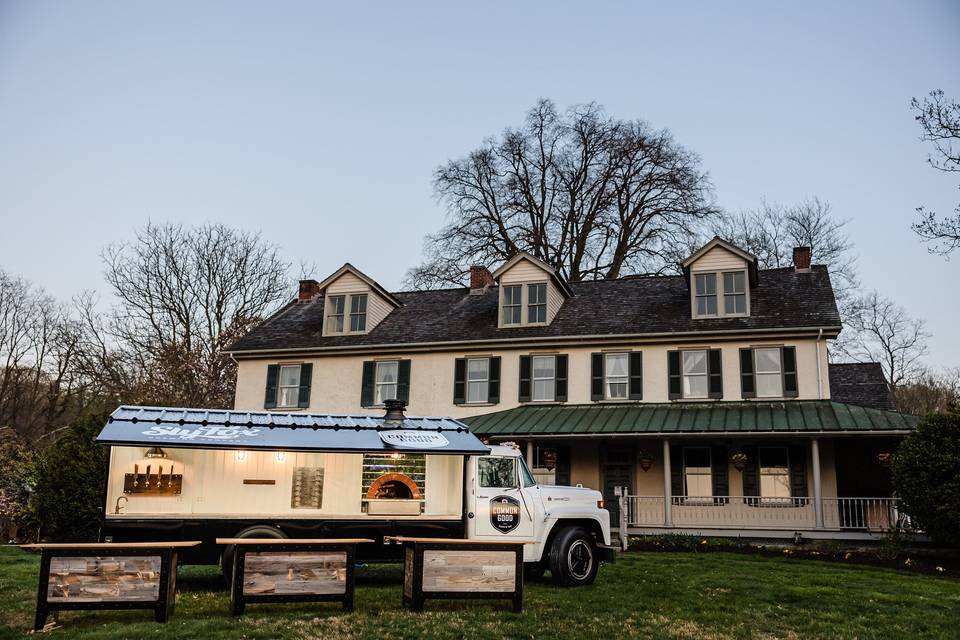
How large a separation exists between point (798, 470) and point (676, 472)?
10.7 feet

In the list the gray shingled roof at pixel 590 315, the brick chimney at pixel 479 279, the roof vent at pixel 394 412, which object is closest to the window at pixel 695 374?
the gray shingled roof at pixel 590 315

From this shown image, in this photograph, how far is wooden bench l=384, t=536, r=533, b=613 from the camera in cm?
1005

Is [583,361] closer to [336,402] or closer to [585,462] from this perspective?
[585,462]

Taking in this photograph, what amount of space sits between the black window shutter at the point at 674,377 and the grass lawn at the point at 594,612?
10358 millimetres

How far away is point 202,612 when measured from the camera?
9891mm

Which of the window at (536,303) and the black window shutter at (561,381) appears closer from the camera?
the black window shutter at (561,381)

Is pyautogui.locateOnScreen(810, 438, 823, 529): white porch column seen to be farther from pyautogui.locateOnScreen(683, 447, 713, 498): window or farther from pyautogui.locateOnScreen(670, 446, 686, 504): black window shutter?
pyautogui.locateOnScreen(670, 446, 686, 504): black window shutter

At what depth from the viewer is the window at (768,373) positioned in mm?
23844

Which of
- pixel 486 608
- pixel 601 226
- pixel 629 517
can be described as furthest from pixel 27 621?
pixel 601 226

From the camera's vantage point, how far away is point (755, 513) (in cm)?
2316

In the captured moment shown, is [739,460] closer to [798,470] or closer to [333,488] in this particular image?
[798,470]

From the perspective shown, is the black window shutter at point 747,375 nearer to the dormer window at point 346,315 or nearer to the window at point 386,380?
the window at point 386,380

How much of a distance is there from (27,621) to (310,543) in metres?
3.13

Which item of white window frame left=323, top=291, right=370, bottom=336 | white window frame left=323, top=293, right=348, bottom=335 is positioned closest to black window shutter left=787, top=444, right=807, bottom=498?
white window frame left=323, top=291, right=370, bottom=336
